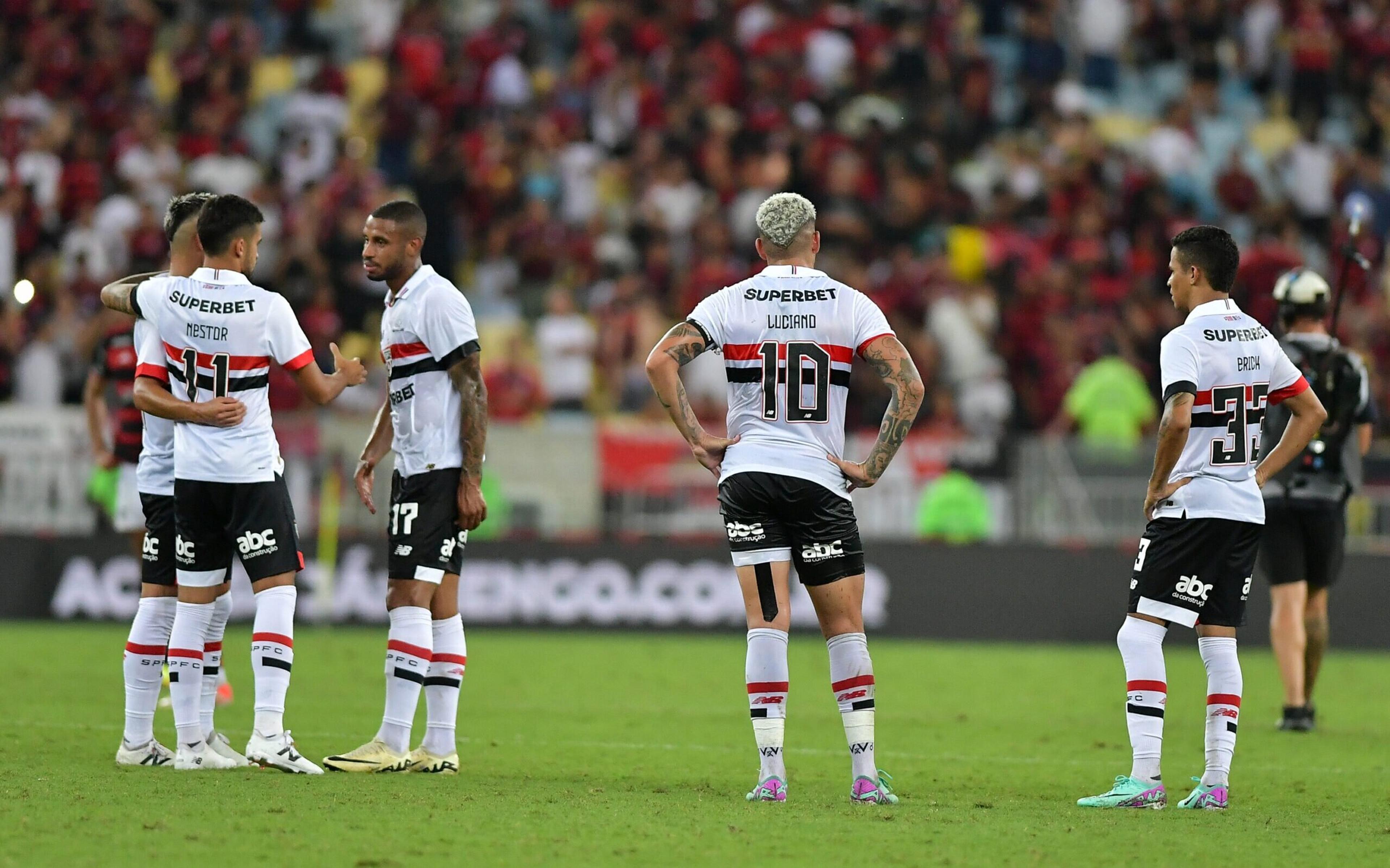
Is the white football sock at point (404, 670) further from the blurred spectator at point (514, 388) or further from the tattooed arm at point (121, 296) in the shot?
the blurred spectator at point (514, 388)

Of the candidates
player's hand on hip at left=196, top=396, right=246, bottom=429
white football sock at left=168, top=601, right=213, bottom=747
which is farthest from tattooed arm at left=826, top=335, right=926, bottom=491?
white football sock at left=168, top=601, right=213, bottom=747

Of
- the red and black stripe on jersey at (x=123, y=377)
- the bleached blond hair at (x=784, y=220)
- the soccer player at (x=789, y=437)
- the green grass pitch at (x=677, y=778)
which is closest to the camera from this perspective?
the green grass pitch at (x=677, y=778)

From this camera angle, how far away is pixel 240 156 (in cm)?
2241

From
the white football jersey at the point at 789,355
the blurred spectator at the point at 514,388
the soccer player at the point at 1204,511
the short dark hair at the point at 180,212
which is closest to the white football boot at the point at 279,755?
the white football jersey at the point at 789,355

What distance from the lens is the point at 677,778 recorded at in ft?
28.3

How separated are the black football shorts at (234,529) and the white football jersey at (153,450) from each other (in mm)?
404

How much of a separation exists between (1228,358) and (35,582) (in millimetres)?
13651

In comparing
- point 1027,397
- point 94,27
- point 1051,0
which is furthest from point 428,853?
point 1051,0

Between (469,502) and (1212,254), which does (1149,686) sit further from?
(469,502)

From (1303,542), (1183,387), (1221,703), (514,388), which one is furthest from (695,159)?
(1221,703)

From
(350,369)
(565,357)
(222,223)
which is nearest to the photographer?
(222,223)

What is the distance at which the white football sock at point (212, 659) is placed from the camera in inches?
344

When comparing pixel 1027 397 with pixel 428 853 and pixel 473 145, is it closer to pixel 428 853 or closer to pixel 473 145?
pixel 473 145

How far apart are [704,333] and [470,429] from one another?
140 centimetres
